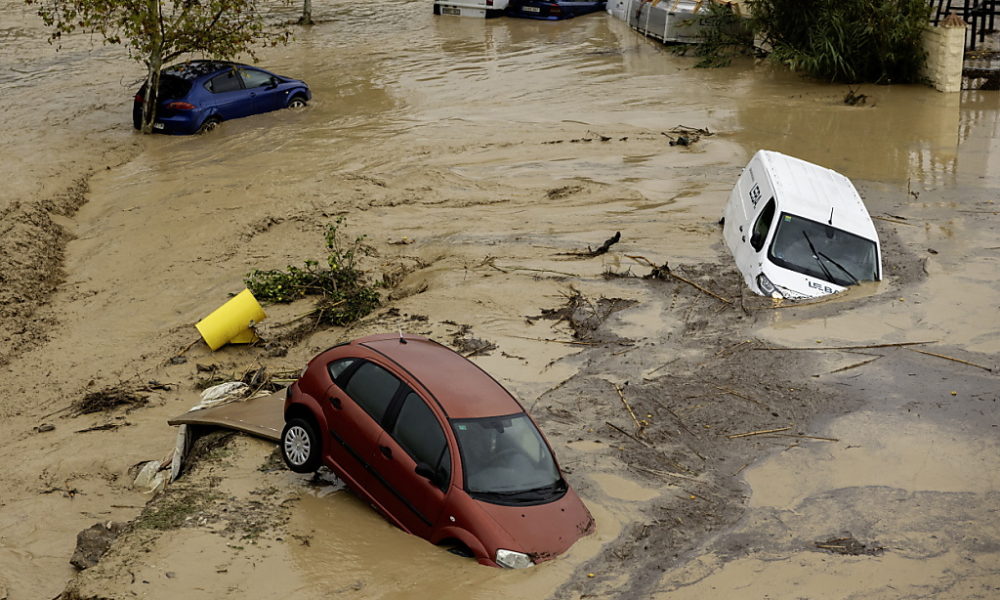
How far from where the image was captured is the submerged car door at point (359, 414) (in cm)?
790

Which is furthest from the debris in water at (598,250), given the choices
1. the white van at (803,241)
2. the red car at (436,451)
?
the red car at (436,451)

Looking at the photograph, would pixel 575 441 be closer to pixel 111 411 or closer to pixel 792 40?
pixel 111 411

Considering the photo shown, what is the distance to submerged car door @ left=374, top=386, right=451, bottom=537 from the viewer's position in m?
7.50

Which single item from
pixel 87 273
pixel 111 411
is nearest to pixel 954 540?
pixel 111 411

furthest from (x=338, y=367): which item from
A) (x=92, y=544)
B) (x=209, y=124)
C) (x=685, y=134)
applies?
(x=685, y=134)

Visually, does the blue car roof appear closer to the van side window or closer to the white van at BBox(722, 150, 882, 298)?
the white van at BBox(722, 150, 882, 298)

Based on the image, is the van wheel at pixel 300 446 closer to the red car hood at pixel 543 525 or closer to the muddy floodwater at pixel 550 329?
the muddy floodwater at pixel 550 329

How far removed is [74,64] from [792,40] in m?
19.0

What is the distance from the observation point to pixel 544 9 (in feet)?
116

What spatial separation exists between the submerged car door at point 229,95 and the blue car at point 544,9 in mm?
16244

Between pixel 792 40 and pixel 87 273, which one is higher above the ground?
pixel 792 40

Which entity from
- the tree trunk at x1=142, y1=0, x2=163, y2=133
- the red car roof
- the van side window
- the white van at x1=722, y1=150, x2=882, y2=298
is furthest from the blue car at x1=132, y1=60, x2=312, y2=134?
the red car roof

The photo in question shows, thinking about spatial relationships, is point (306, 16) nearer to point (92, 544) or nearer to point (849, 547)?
point (92, 544)

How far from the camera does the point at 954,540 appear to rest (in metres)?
8.12
